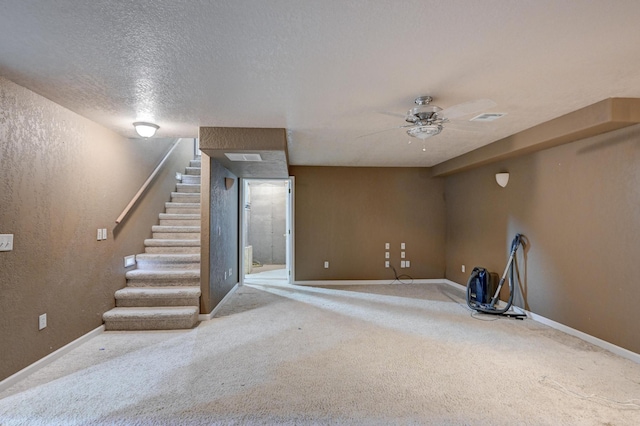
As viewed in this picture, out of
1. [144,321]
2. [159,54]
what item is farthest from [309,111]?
[144,321]

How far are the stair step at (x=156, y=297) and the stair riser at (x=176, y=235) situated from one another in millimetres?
1010

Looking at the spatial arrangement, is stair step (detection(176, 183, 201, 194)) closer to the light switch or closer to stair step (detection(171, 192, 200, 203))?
stair step (detection(171, 192, 200, 203))

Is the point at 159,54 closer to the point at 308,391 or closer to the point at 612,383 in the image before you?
the point at 308,391

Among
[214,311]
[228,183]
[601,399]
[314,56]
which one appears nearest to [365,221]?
[228,183]

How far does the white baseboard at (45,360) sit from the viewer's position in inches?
90.4

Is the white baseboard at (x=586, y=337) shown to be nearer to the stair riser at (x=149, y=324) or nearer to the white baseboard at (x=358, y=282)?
the white baseboard at (x=358, y=282)

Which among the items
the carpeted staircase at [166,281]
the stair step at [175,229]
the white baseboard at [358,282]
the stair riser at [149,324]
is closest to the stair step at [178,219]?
the carpeted staircase at [166,281]

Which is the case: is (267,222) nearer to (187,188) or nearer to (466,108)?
(187,188)

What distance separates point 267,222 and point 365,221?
3.81 metres

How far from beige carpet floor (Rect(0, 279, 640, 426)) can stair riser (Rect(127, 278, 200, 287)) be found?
0.66m

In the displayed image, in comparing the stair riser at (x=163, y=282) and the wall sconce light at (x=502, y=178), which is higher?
the wall sconce light at (x=502, y=178)

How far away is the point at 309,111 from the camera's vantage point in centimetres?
297

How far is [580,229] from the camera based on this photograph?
10.6 ft

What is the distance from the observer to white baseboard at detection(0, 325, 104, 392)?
7.54ft
